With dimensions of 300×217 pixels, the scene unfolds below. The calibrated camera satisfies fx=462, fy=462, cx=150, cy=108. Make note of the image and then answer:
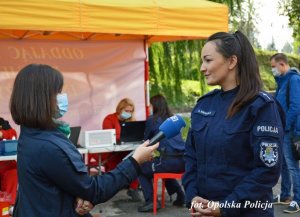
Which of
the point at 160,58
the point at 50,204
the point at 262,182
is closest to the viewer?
the point at 50,204

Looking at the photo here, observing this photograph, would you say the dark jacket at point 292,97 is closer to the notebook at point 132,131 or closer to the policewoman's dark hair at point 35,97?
the notebook at point 132,131

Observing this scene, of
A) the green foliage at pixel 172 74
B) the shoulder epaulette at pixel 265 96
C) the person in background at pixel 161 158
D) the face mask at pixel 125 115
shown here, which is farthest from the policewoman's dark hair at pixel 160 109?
the green foliage at pixel 172 74

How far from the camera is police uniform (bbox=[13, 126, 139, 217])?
1.97 m

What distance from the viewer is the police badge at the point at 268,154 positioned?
2.19m

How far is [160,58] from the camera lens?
10164 mm

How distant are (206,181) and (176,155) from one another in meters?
3.52

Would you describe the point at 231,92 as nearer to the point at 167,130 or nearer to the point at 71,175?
the point at 167,130

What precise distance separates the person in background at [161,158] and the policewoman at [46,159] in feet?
12.1

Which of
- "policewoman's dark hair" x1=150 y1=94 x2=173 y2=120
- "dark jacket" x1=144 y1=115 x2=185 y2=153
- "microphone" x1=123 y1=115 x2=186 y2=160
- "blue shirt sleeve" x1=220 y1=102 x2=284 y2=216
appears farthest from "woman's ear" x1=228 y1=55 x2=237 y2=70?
"policewoman's dark hair" x1=150 y1=94 x2=173 y2=120

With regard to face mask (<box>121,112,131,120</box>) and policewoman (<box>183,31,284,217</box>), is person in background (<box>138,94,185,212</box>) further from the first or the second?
policewoman (<box>183,31,284,217</box>)

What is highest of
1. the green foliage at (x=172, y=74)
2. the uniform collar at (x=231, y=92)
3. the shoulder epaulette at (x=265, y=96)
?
the green foliage at (x=172, y=74)

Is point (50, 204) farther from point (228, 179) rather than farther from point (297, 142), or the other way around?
point (297, 142)

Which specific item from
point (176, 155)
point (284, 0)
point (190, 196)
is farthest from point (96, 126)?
point (284, 0)

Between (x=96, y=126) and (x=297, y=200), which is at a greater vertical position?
(x=96, y=126)
